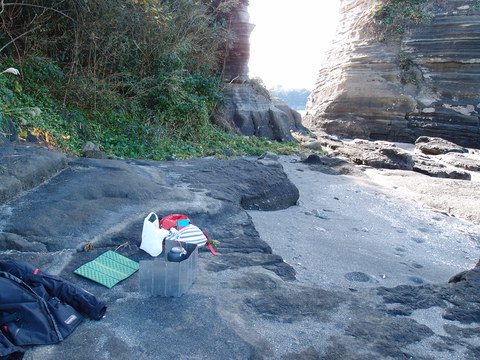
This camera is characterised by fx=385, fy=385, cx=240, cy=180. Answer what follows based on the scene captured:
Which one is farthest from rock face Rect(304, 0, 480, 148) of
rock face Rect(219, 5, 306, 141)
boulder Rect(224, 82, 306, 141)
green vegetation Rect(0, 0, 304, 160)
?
green vegetation Rect(0, 0, 304, 160)

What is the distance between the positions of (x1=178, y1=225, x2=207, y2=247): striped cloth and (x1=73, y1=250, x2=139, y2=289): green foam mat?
454 mm

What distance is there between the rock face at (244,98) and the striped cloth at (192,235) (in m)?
8.81

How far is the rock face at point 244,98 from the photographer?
1186 cm

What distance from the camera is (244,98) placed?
1225 cm

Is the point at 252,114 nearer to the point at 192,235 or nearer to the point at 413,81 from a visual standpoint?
the point at 413,81

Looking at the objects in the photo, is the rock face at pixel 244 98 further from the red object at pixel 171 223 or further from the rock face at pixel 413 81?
the red object at pixel 171 223

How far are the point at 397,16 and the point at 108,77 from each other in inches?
549

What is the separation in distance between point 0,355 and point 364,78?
57.4 ft

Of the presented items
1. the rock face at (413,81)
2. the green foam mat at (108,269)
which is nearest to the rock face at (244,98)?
the rock face at (413,81)

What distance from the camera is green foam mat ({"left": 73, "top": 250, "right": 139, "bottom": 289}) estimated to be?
2359 millimetres

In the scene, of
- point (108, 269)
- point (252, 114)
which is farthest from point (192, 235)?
point (252, 114)

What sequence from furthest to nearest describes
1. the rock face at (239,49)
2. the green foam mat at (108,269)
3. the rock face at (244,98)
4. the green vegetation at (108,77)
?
the rock face at (239,49) < the rock face at (244,98) < the green vegetation at (108,77) < the green foam mat at (108,269)

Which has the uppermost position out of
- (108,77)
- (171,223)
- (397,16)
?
(397,16)

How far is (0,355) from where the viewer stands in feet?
5.21
